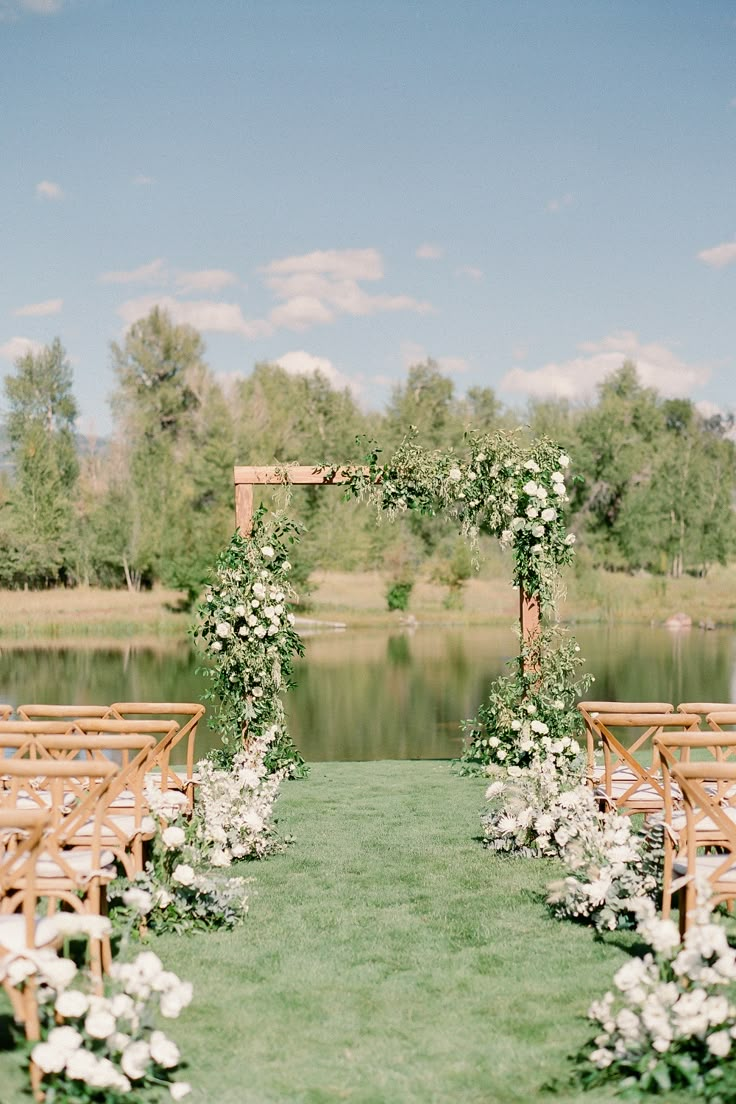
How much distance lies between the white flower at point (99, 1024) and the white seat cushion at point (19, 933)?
0.94 feet

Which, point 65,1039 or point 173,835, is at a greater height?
point 173,835

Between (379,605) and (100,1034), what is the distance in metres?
33.7

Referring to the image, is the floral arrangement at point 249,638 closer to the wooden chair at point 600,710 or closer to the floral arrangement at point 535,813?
the floral arrangement at point 535,813

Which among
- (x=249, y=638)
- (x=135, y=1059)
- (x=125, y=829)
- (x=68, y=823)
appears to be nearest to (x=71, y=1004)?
(x=135, y=1059)

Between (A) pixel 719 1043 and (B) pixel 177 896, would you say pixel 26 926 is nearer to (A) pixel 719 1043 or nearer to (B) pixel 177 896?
(B) pixel 177 896

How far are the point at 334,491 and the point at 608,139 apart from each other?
25.3m

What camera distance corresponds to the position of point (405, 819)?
7266 millimetres

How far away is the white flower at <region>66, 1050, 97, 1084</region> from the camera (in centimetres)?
293

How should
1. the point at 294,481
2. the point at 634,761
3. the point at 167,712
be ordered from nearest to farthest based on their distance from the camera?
the point at 634,761, the point at 167,712, the point at 294,481

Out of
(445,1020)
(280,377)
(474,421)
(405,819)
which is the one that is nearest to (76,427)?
(280,377)

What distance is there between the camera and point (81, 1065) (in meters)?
2.94

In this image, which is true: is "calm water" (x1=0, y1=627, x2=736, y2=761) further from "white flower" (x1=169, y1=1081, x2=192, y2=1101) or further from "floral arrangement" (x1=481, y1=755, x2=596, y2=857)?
"white flower" (x1=169, y1=1081, x2=192, y2=1101)

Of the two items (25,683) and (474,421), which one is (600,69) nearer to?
(25,683)

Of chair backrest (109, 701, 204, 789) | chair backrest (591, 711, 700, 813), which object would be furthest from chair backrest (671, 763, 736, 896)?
chair backrest (109, 701, 204, 789)
